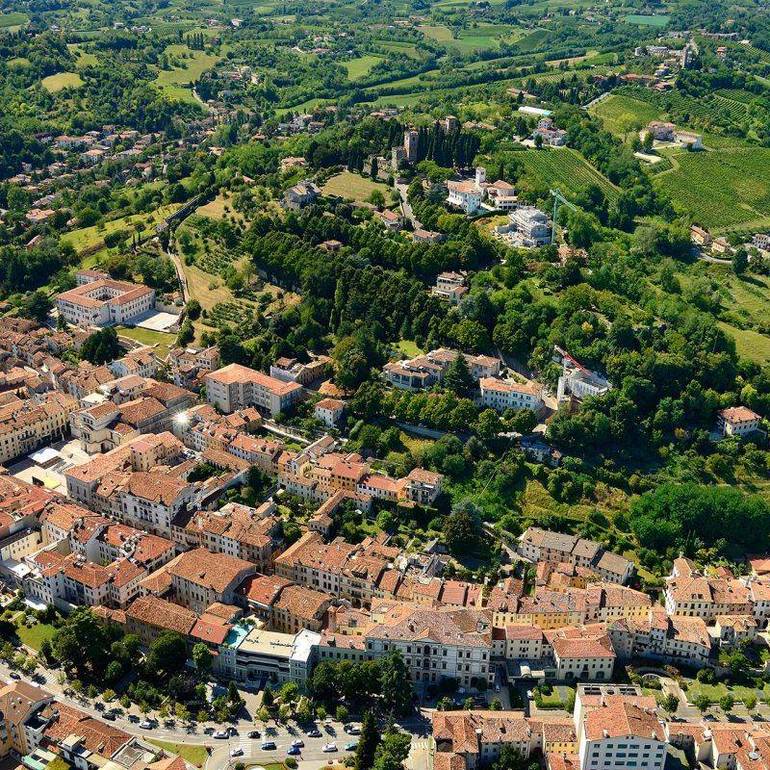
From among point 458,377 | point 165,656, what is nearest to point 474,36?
point 458,377

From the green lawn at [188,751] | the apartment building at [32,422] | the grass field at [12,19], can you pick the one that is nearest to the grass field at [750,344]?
the green lawn at [188,751]

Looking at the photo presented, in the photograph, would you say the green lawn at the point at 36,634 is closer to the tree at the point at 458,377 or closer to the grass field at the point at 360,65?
the tree at the point at 458,377

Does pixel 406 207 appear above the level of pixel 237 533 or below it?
above

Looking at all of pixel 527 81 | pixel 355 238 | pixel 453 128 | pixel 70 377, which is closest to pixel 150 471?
pixel 70 377

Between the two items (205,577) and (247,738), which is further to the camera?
(205,577)

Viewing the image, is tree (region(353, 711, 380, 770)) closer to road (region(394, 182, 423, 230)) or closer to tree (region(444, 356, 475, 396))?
tree (region(444, 356, 475, 396))

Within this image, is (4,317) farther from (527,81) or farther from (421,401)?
(527,81)

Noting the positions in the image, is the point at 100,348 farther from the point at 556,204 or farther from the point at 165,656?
the point at 556,204
